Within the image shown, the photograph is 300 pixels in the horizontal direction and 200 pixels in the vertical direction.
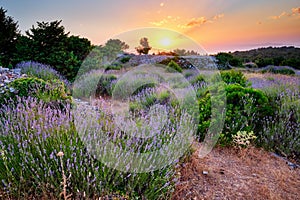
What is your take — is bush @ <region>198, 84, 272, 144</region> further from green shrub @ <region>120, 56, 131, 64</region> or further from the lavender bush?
green shrub @ <region>120, 56, 131, 64</region>

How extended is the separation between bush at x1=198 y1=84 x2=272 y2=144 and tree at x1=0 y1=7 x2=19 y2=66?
8883 mm

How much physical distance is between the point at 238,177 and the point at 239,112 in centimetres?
131

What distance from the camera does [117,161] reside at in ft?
6.33

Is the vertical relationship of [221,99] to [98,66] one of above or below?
below

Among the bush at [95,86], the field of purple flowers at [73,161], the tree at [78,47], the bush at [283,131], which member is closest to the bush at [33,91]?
the field of purple flowers at [73,161]

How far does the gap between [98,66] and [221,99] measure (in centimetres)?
696

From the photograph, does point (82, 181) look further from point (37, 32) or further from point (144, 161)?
point (37, 32)

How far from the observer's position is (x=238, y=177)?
2.69 metres

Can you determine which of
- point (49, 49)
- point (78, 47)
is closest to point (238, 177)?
point (49, 49)

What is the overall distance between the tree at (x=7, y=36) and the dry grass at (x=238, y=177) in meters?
9.40

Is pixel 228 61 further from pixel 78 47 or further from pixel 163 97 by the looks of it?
pixel 163 97

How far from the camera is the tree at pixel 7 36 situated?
30.8 ft

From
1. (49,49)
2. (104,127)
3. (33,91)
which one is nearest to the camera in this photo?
(104,127)

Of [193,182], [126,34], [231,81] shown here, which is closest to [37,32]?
→ [126,34]
